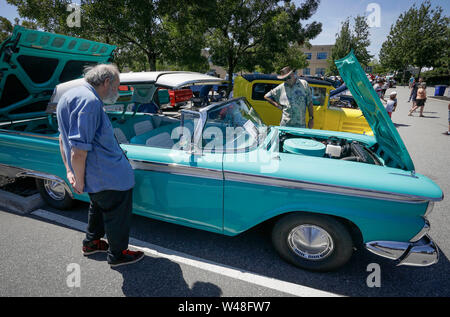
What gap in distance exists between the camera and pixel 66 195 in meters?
3.03

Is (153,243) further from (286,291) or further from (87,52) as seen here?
(87,52)

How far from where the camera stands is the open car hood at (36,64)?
2756 mm

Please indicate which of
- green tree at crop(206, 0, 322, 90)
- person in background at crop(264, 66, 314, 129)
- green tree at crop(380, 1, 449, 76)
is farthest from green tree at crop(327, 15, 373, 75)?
person in background at crop(264, 66, 314, 129)

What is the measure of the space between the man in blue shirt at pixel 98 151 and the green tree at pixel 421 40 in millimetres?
41811

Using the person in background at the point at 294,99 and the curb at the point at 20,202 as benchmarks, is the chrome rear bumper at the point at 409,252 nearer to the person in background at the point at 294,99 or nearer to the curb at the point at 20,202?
the person in background at the point at 294,99

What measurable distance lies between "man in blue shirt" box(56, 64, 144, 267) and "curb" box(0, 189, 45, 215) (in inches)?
69.1

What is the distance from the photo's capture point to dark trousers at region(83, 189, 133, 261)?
1925 mm

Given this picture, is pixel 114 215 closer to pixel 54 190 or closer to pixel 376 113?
pixel 54 190

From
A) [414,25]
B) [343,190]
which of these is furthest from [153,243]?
[414,25]

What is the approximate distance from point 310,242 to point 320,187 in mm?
601

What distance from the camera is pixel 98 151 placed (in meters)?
1.77

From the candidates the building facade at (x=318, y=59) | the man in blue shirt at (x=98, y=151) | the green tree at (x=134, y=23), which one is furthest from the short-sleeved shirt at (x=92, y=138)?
the building facade at (x=318, y=59)

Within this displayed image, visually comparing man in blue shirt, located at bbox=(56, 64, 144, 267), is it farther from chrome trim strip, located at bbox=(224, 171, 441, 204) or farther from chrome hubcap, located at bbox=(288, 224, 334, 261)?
chrome hubcap, located at bbox=(288, 224, 334, 261)

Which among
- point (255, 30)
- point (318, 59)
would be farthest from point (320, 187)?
point (318, 59)
